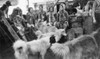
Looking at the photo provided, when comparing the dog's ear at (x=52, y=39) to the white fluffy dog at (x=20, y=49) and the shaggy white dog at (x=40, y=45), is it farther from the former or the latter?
the white fluffy dog at (x=20, y=49)

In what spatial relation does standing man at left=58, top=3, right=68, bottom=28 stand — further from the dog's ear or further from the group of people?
the dog's ear

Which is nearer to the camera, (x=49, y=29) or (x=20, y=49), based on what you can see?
(x=20, y=49)

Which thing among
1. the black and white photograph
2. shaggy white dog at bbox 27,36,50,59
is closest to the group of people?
the black and white photograph

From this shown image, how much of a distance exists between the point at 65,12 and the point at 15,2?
2.36 feet

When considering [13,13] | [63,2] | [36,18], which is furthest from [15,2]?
[63,2]

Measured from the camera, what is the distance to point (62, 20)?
2.99m

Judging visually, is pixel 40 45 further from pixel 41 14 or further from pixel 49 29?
pixel 41 14

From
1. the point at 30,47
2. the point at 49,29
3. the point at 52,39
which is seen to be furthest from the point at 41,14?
the point at 30,47

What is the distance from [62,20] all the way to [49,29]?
0.72ft

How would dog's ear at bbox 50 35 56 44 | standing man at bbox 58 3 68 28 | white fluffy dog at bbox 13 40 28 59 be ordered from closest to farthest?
white fluffy dog at bbox 13 40 28 59
dog's ear at bbox 50 35 56 44
standing man at bbox 58 3 68 28

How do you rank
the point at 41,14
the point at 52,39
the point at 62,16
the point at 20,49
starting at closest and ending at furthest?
the point at 20,49, the point at 52,39, the point at 62,16, the point at 41,14

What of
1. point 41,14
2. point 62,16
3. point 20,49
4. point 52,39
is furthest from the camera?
point 41,14

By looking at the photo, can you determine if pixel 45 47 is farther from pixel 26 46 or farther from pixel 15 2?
pixel 15 2

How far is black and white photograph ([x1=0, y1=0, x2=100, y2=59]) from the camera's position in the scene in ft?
9.18
